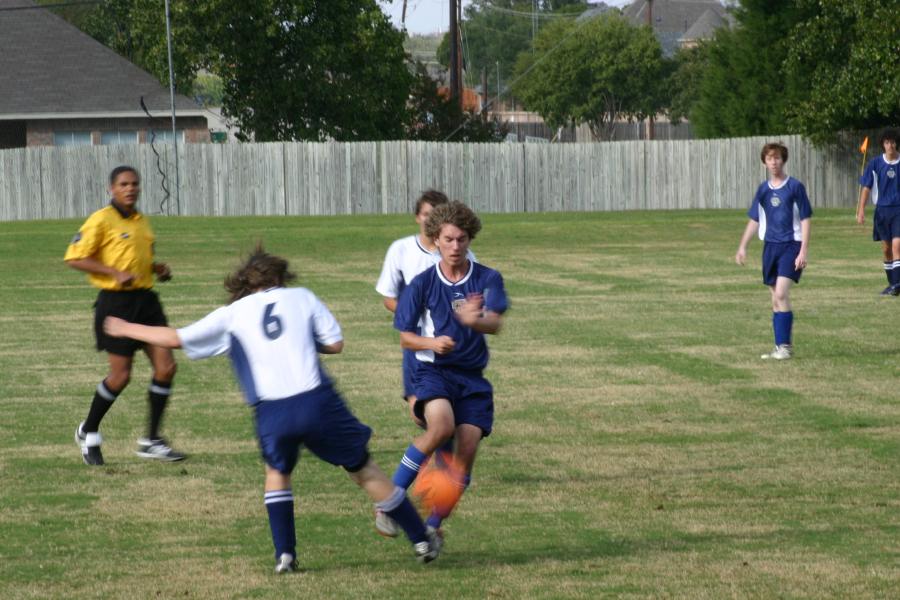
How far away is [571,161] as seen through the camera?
48031 millimetres

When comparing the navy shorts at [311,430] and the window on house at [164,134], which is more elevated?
the window on house at [164,134]

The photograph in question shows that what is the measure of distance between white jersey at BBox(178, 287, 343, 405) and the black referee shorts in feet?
11.5

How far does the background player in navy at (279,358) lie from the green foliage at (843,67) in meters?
33.9

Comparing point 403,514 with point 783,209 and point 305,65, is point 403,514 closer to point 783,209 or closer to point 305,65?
point 783,209

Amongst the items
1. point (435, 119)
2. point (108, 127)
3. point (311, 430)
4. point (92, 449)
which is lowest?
point (92, 449)

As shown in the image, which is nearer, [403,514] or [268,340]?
[268,340]

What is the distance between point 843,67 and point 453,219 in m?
37.5

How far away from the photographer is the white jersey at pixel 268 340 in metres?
6.46

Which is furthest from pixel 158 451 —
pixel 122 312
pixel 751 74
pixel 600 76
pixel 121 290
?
pixel 600 76

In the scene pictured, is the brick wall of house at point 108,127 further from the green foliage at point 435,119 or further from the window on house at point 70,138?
the green foliage at point 435,119

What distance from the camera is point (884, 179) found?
19.5 metres

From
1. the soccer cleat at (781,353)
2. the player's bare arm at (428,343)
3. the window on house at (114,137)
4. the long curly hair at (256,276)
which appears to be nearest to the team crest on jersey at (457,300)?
the player's bare arm at (428,343)

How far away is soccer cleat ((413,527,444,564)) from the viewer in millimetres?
6918

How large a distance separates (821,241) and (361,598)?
26576mm
